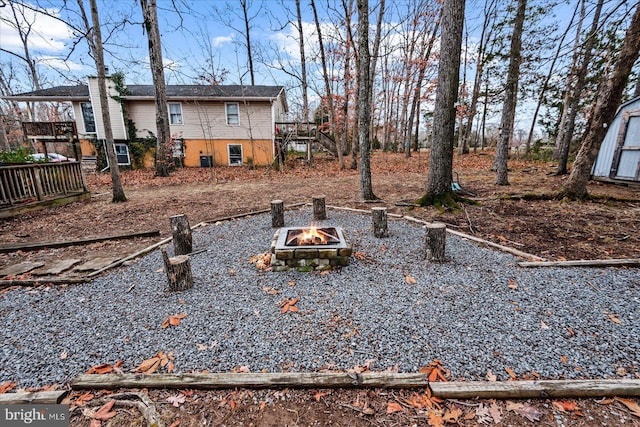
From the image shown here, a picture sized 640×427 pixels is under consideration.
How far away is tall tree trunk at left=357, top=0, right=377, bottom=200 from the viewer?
22.1ft

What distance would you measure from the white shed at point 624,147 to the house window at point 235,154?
1770cm

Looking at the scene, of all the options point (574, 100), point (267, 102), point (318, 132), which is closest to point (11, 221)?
point (267, 102)

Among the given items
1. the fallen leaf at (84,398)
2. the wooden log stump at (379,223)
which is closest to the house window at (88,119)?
the wooden log stump at (379,223)

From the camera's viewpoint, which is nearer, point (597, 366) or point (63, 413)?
point (63, 413)

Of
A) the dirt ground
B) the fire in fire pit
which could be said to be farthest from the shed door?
the fire in fire pit

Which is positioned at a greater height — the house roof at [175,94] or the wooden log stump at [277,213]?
the house roof at [175,94]

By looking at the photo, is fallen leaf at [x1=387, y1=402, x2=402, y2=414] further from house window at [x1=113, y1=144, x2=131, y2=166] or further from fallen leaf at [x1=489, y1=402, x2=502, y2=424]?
house window at [x1=113, y1=144, x2=131, y2=166]

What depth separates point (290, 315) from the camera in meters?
3.01

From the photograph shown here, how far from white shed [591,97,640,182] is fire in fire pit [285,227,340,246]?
976 cm

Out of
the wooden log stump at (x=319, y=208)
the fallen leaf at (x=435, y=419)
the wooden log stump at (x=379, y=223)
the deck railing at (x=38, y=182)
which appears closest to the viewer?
the fallen leaf at (x=435, y=419)

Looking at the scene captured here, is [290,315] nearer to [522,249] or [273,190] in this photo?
[522,249]

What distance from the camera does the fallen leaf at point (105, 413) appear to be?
6.30 feet

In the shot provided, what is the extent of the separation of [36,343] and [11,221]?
694 cm

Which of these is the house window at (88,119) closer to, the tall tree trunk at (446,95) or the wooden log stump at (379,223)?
the wooden log stump at (379,223)
